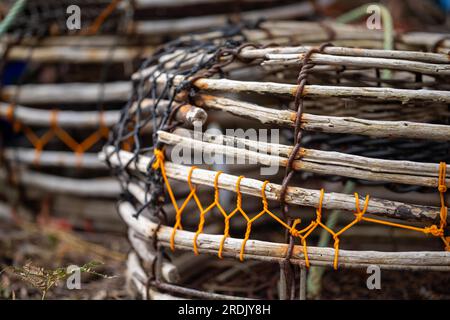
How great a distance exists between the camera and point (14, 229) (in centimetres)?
250

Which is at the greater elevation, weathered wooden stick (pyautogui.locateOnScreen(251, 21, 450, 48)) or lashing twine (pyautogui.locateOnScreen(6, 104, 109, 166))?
weathered wooden stick (pyautogui.locateOnScreen(251, 21, 450, 48))

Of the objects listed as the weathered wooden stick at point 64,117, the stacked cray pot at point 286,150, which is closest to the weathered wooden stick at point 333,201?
the stacked cray pot at point 286,150

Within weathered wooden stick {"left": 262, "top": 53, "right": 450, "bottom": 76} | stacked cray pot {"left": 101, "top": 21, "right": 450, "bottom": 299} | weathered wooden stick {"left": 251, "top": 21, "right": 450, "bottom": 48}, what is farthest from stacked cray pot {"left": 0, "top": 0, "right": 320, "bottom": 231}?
weathered wooden stick {"left": 262, "top": 53, "right": 450, "bottom": 76}

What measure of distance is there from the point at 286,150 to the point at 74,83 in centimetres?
142

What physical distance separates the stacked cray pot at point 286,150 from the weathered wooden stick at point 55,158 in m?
0.45

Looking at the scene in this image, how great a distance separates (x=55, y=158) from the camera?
7.91ft

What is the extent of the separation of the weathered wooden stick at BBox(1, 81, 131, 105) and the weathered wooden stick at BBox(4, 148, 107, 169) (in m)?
0.21

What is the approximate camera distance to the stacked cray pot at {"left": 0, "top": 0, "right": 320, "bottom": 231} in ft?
7.52

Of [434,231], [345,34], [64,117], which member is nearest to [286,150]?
[434,231]

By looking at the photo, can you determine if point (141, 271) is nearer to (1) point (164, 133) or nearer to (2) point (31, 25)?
(1) point (164, 133)

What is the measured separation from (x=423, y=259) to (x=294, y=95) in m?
0.47

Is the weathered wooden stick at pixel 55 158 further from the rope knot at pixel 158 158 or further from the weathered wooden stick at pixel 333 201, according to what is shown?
the weathered wooden stick at pixel 333 201

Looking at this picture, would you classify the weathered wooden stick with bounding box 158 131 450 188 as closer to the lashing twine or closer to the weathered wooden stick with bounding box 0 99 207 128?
the weathered wooden stick with bounding box 0 99 207 128

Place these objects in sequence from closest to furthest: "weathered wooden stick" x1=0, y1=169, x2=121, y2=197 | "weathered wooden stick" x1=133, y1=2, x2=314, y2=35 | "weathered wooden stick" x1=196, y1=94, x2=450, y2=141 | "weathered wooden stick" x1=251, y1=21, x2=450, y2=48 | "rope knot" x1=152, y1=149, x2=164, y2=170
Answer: "weathered wooden stick" x1=196, y1=94, x2=450, y2=141 < "rope knot" x1=152, y1=149, x2=164, y2=170 < "weathered wooden stick" x1=251, y1=21, x2=450, y2=48 < "weathered wooden stick" x1=133, y1=2, x2=314, y2=35 < "weathered wooden stick" x1=0, y1=169, x2=121, y2=197
